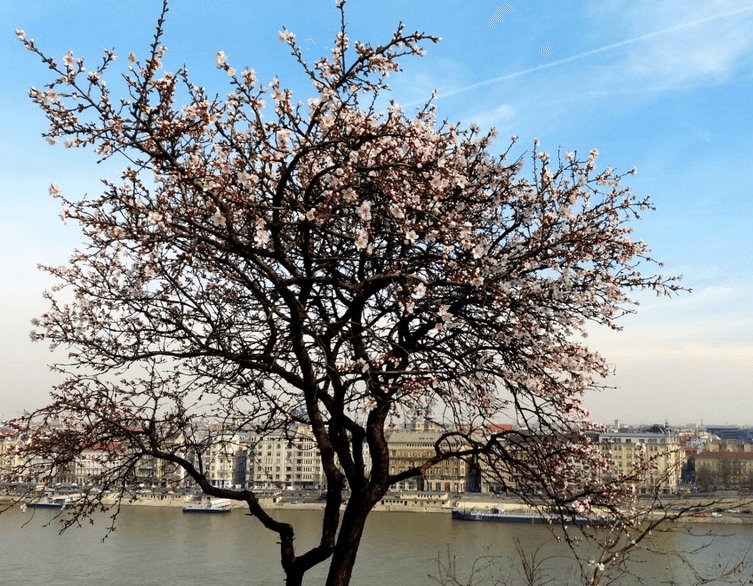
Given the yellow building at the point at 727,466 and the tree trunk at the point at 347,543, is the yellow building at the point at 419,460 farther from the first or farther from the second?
the tree trunk at the point at 347,543

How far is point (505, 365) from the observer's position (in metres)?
4.83

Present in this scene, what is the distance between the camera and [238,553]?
92.0 ft

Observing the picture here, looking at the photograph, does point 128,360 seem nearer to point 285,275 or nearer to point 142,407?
point 142,407

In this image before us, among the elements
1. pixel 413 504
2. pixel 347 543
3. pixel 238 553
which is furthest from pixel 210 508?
pixel 347 543

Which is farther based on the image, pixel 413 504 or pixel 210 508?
pixel 413 504

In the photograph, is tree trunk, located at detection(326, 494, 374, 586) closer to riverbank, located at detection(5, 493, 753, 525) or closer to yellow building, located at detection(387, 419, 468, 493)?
riverbank, located at detection(5, 493, 753, 525)

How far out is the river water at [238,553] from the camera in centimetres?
2258

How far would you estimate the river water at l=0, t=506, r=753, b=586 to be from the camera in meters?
22.6

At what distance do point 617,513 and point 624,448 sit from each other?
59290 mm

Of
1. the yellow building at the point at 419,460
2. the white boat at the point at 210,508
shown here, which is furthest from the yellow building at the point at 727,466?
the white boat at the point at 210,508

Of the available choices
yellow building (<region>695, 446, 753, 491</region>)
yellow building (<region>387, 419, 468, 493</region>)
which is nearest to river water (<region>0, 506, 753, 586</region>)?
yellow building (<region>387, 419, 468, 493</region>)

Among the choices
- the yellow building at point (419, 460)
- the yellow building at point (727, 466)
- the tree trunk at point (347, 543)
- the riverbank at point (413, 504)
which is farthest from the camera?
the yellow building at point (727, 466)

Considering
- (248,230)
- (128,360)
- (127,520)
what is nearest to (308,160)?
(248,230)

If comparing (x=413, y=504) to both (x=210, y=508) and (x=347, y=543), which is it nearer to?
(x=210, y=508)
